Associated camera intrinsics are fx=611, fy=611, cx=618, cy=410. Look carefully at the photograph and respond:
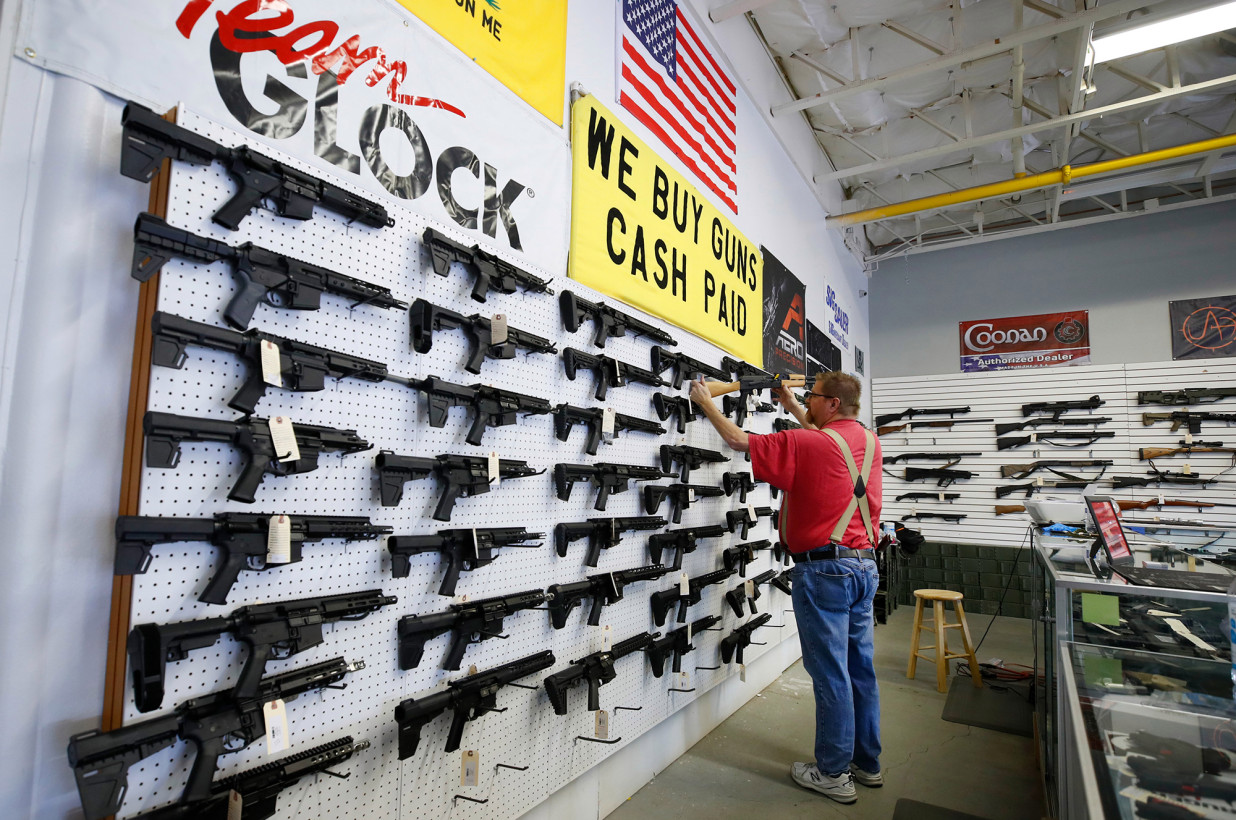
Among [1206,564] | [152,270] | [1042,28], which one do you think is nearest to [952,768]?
[1206,564]

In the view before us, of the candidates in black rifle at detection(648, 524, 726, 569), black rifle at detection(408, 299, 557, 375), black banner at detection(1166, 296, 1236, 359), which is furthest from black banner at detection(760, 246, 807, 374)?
black banner at detection(1166, 296, 1236, 359)

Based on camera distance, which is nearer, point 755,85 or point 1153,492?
point 755,85

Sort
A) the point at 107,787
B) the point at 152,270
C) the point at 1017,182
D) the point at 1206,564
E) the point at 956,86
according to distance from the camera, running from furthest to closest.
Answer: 1. the point at 1017,182
2. the point at 956,86
3. the point at 1206,564
4. the point at 152,270
5. the point at 107,787

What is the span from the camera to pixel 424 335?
1913 mm

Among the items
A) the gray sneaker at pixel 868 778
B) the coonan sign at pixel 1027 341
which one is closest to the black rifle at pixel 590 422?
the gray sneaker at pixel 868 778

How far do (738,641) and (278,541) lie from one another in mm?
3212

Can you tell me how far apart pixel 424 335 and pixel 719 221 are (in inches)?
111

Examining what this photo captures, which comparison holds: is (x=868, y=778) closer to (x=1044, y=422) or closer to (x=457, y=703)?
(x=457, y=703)

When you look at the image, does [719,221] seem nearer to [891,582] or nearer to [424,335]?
[424,335]

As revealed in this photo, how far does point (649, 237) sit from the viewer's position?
3.27m

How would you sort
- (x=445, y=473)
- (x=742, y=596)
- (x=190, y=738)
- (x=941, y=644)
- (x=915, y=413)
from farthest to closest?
(x=915, y=413) < (x=941, y=644) < (x=742, y=596) < (x=445, y=473) < (x=190, y=738)

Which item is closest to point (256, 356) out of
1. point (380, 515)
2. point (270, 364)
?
point (270, 364)

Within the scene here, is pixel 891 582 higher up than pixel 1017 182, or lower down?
lower down

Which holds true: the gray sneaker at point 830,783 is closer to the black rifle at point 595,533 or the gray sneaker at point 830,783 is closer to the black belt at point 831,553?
the black belt at point 831,553
